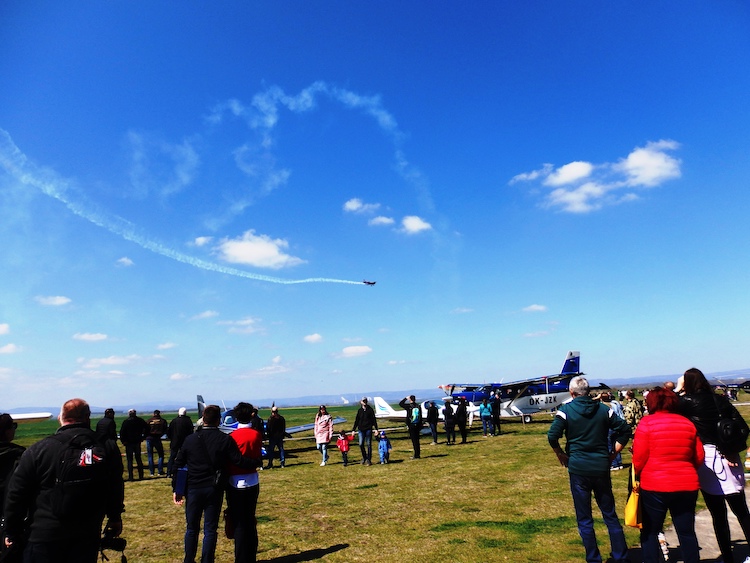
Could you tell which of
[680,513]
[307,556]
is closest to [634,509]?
[680,513]

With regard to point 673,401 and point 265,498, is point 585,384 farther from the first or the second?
point 265,498

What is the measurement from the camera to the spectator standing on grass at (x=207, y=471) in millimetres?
5262

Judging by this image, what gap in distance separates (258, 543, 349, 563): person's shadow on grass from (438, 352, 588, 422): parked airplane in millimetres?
24168

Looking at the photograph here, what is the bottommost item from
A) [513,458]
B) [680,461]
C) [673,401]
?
[513,458]

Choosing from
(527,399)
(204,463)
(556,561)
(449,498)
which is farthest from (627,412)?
(527,399)

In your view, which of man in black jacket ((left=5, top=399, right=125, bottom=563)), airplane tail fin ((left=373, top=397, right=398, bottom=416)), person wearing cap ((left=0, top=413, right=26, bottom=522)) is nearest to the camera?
man in black jacket ((left=5, top=399, right=125, bottom=563))

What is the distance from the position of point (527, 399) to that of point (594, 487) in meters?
26.6

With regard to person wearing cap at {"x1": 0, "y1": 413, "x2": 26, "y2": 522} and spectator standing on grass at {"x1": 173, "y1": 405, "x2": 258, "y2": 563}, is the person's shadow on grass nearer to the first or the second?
spectator standing on grass at {"x1": 173, "y1": 405, "x2": 258, "y2": 563}

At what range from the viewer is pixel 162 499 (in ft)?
35.9

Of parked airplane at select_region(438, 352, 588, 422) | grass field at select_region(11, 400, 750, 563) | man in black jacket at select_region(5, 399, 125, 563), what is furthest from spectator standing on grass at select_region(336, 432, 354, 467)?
parked airplane at select_region(438, 352, 588, 422)

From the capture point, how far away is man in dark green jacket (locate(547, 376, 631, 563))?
197 inches

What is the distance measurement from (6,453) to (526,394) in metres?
30.0

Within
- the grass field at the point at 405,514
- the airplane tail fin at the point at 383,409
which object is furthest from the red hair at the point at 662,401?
the airplane tail fin at the point at 383,409

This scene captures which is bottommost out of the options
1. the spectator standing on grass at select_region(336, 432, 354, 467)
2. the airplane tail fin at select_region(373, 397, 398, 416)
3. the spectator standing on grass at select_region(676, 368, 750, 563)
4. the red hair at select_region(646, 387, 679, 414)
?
the airplane tail fin at select_region(373, 397, 398, 416)
